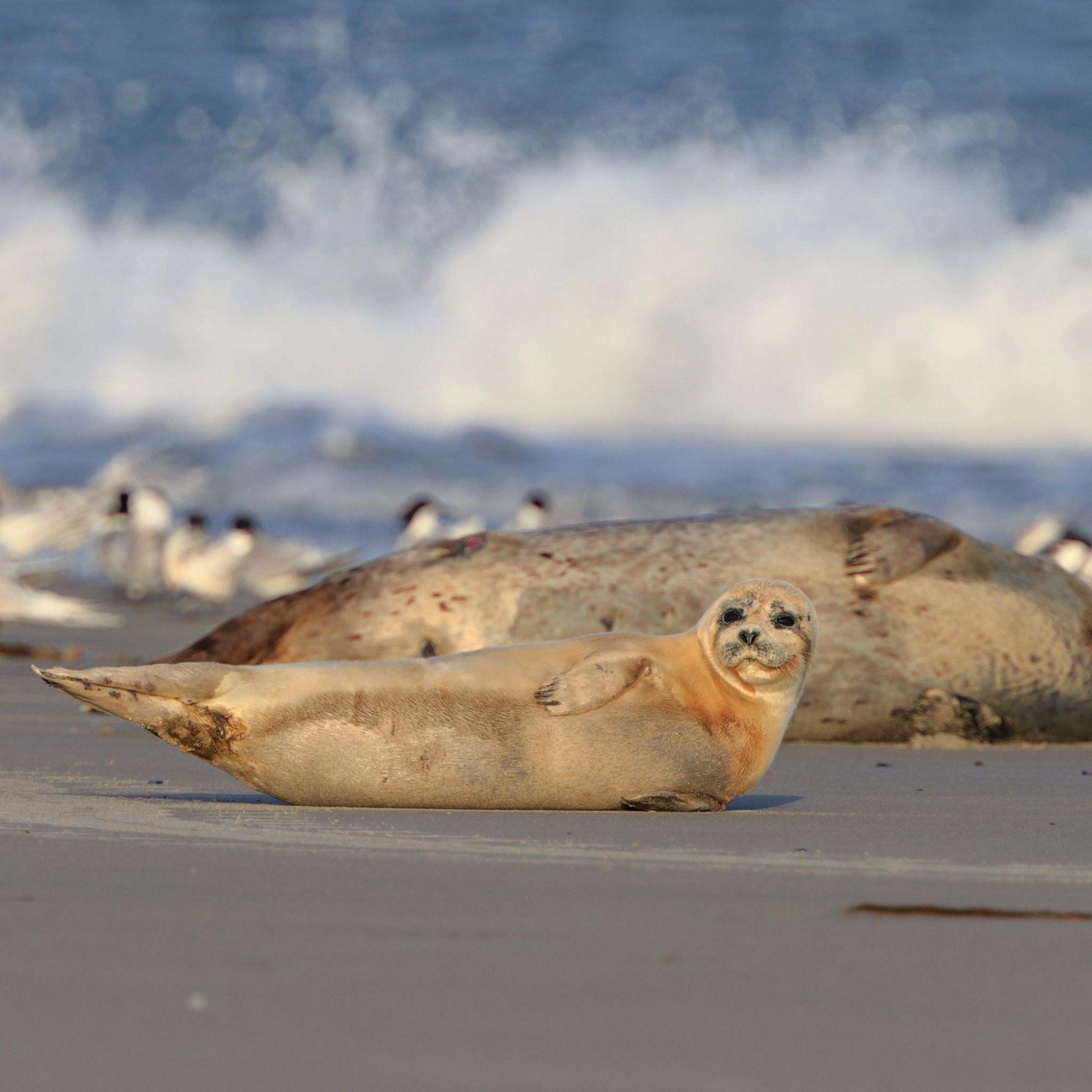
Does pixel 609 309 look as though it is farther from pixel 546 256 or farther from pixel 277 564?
pixel 277 564

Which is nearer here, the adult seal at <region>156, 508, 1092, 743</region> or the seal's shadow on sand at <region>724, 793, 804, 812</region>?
the seal's shadow on sand at <region>724, 793, 804, 812</region>

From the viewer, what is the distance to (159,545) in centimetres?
1527

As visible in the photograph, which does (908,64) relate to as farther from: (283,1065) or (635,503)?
(283,1065)

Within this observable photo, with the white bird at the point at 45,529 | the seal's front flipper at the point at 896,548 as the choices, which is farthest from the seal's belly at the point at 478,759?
the white bird at the point at 45,529

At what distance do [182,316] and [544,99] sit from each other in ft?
34.8

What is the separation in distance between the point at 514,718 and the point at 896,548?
269 cm

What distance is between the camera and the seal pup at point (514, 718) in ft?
12.5

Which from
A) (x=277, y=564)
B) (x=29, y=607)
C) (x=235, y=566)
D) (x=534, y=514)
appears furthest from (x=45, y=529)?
(x=534, y=514)

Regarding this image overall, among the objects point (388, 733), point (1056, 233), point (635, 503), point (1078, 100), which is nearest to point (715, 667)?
point (388, 733)

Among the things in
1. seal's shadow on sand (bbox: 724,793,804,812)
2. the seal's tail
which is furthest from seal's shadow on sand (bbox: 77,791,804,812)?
the seal's tail

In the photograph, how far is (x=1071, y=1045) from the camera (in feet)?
6.48

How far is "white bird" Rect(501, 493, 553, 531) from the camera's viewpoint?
15.7 m

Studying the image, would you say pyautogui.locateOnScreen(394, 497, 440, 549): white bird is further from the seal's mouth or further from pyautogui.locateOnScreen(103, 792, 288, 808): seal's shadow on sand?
the seal's mouth

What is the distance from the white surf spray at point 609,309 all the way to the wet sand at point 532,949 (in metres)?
22.0
